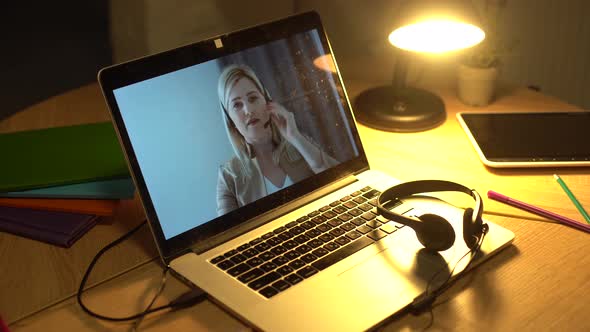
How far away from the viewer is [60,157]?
3.41 ft

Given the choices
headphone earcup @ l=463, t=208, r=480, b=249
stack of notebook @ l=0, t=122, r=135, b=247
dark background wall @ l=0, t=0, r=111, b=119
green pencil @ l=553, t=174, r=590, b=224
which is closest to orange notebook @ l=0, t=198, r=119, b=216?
stack of notebook @ l=0, t=122, r=135, b=247

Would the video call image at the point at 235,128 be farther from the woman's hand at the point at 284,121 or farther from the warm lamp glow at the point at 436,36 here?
the warm lamp glow at the point at 436,36

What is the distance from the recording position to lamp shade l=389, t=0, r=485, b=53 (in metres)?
1.16

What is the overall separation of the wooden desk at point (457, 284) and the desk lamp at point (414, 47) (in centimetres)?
11

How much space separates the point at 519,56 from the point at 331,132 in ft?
4.15

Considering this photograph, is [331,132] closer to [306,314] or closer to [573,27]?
[306,314]

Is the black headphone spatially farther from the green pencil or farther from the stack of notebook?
the stack of notebook

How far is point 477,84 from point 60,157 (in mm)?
753

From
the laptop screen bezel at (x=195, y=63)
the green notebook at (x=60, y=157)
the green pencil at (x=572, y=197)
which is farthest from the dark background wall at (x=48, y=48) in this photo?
the green pencil at (x=572, y=197)

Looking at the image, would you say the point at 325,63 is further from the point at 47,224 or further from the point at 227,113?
the point at 47,224

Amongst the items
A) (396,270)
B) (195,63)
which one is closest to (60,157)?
(195,63)

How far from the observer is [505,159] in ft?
3.51

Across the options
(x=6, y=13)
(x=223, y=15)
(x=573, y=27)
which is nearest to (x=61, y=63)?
(x=6, y=13)

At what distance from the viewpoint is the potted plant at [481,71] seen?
4.18 feet
